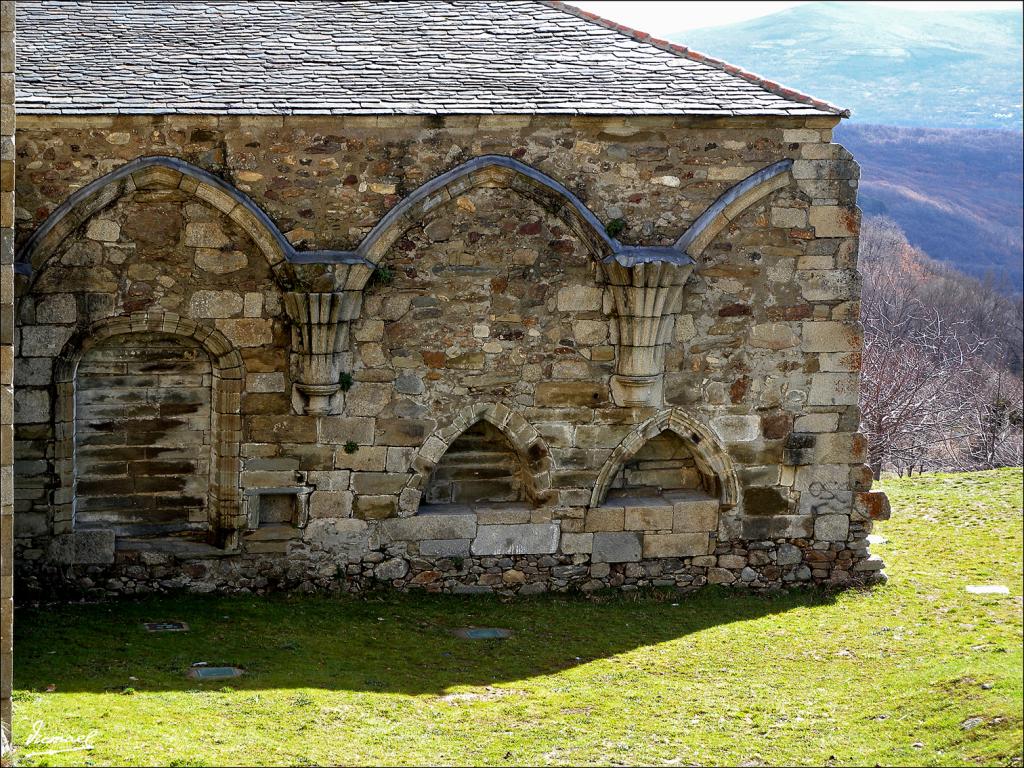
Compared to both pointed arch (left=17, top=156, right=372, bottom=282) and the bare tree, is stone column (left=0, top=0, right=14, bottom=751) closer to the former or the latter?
pointed arch (left=17, top=156, right=372, bottom=282)

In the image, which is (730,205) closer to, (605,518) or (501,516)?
(605,518)

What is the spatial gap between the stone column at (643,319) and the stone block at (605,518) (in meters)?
0.98

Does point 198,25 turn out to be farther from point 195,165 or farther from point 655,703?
point 655,703

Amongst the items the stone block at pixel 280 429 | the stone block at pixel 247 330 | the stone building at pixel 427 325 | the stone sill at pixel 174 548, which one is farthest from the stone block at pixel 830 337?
the stone sill at pixel 174 548

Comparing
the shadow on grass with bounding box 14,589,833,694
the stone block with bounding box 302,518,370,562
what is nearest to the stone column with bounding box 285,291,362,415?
the stone block with bounding box 302,518,370,562

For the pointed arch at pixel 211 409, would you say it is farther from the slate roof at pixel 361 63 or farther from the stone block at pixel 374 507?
the slate roof at pixel 361 63

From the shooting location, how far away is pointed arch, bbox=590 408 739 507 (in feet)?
39.1

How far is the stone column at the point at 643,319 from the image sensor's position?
11.4 metres

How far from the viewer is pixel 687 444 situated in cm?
1215

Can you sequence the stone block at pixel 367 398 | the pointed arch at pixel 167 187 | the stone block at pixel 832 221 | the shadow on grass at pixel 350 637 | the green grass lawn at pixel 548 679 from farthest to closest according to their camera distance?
the stone block at pixel 832 221, the stone block at pixel 367 398, the pointed arch at pixel 167 187, the shadow on grass at pixel 350 637, the green grass lawn at pixel 548 679

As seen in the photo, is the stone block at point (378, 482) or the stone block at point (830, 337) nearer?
the stone block at point (378, 482)

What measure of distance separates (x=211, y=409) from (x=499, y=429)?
2.50 metres

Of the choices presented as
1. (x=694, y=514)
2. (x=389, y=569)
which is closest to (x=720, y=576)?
(x=694, y=514)

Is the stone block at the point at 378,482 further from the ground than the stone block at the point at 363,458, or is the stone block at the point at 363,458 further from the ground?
the stone block at the point at 363,458
